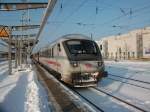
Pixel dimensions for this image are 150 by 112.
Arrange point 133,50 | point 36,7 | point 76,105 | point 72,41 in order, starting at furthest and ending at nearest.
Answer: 1. point 133,50
2. point 36,7
3. point 72,41
4. point 76,105

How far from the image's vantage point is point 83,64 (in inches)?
522

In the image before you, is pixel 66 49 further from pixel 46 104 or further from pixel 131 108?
pixel 131 108

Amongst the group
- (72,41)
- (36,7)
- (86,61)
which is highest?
(36,7)

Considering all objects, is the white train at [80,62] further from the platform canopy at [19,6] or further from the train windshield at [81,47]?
the platform canopy at [19,6]

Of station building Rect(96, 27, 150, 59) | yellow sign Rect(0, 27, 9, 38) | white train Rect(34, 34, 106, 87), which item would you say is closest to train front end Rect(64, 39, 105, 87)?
white train Rect(34, 34, 106, 87)

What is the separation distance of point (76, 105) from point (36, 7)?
43.3 ft

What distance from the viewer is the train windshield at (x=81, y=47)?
45.7ft

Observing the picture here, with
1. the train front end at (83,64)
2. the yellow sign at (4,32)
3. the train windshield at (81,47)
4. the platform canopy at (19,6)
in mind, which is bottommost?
the train front end at (83,64)

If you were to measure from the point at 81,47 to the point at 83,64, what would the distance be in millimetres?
1205

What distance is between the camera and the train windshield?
548 inches

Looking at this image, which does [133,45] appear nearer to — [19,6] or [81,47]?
[19,6]

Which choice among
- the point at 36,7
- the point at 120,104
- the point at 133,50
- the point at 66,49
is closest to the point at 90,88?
the point at 66,49

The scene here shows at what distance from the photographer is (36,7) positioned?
69.6 feet

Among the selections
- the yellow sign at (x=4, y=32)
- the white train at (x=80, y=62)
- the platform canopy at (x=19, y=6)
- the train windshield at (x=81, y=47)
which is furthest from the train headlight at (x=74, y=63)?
the yellow sign at (x=4, y=32)
